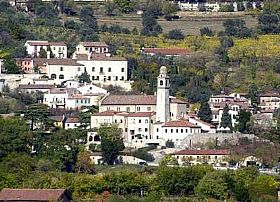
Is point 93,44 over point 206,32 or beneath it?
over

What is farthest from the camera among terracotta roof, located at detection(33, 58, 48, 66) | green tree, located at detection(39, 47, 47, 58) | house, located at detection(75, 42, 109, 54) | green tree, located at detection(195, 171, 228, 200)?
house, located at detection(75, 42, 109, 54)

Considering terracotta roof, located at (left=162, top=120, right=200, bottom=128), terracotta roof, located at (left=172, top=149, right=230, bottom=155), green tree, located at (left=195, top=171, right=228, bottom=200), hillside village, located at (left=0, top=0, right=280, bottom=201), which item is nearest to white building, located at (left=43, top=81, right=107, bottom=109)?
hillside village, located at (left=0, top=0, right=280, bottom=201)

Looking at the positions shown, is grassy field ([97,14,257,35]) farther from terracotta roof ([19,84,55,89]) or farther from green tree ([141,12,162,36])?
terracotta roof ([19,84,55,89])

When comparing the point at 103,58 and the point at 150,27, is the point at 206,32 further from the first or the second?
the point at 103,58

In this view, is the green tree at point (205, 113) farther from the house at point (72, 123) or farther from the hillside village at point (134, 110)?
the house at point (72, 123)

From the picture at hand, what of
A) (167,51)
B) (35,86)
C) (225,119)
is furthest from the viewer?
(167,51)

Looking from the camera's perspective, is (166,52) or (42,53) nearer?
(42,53)

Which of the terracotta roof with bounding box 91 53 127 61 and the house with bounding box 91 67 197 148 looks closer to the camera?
the house with bounding box 91 67 197 148

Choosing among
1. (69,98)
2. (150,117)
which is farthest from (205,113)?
(69,98)
